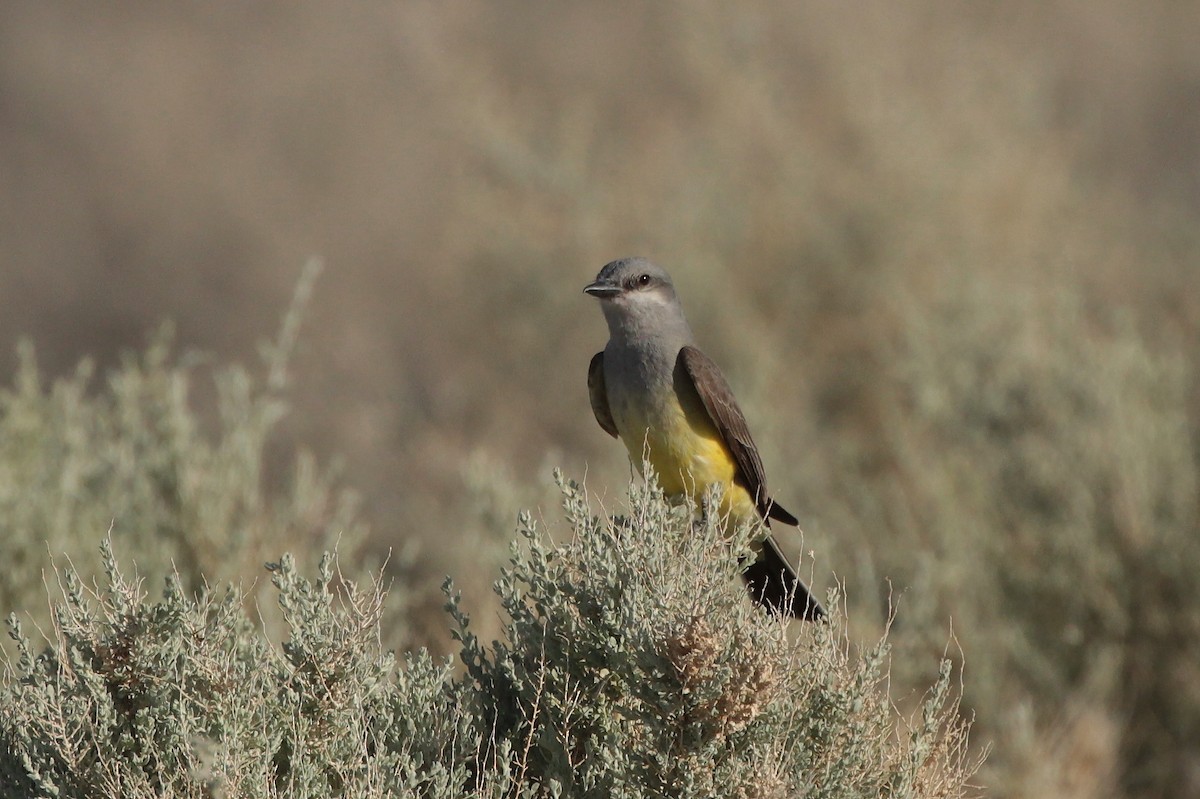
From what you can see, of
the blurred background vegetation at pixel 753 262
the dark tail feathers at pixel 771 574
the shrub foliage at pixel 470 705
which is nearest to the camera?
the shrub foliage at pixel 470 705

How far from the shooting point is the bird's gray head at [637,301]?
5043 mm

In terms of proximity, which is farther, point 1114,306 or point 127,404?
point 1114,306

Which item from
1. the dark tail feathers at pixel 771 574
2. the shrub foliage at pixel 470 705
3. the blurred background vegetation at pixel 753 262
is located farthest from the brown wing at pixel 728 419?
the shrub foliage at pixel 470 705

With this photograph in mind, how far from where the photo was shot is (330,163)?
16672 millimetres

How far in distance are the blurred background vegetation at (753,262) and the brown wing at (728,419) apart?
1222mm

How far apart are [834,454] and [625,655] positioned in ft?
19.6

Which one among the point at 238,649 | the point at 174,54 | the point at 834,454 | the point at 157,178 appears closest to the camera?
the point at 238,649

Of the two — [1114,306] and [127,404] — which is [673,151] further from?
[127,404]

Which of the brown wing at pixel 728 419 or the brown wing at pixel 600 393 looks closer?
the brown wing at pixel 728 419

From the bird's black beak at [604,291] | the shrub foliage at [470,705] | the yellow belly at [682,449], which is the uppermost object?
the bird's black beak at [604,291]

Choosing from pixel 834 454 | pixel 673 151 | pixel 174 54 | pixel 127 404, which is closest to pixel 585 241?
pixel 673 151

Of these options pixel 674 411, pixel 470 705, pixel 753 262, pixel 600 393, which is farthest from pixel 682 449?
pixel 753 262

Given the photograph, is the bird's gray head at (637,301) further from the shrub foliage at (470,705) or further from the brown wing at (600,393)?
the shrub foliage at (470,705)

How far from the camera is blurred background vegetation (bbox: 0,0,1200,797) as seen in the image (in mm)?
6934
